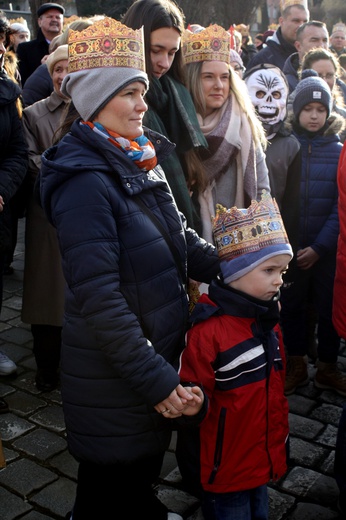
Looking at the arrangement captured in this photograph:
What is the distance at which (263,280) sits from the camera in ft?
8.14

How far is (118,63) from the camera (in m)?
2.22

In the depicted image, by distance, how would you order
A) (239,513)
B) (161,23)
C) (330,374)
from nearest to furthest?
(239,513) → (161,23) → (330,374)

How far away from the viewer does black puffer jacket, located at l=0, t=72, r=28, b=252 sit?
12.3ft

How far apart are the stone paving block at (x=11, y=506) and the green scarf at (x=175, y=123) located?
1.58m

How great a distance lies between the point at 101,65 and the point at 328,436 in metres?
2.52

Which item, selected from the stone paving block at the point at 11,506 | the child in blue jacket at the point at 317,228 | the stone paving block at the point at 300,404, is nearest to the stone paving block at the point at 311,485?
the stone paving block at the point at 300,404

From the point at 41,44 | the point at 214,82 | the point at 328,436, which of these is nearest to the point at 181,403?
the point at 328,436

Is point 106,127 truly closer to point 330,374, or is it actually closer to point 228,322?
point 228,322

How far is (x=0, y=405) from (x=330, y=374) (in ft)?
6.97

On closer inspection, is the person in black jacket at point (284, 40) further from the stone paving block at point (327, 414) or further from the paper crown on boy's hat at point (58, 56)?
the stone paving block at point (327, 414)

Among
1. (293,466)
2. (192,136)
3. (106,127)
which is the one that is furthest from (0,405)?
(106,127)

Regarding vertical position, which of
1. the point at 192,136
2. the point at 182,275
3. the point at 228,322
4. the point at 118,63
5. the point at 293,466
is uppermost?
the point at 118,63

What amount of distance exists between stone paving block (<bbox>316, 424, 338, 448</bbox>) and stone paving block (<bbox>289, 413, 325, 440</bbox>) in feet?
0.10

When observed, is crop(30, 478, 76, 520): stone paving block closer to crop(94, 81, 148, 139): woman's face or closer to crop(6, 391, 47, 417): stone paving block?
crop(6, 391, 47, 417): stone paving block
